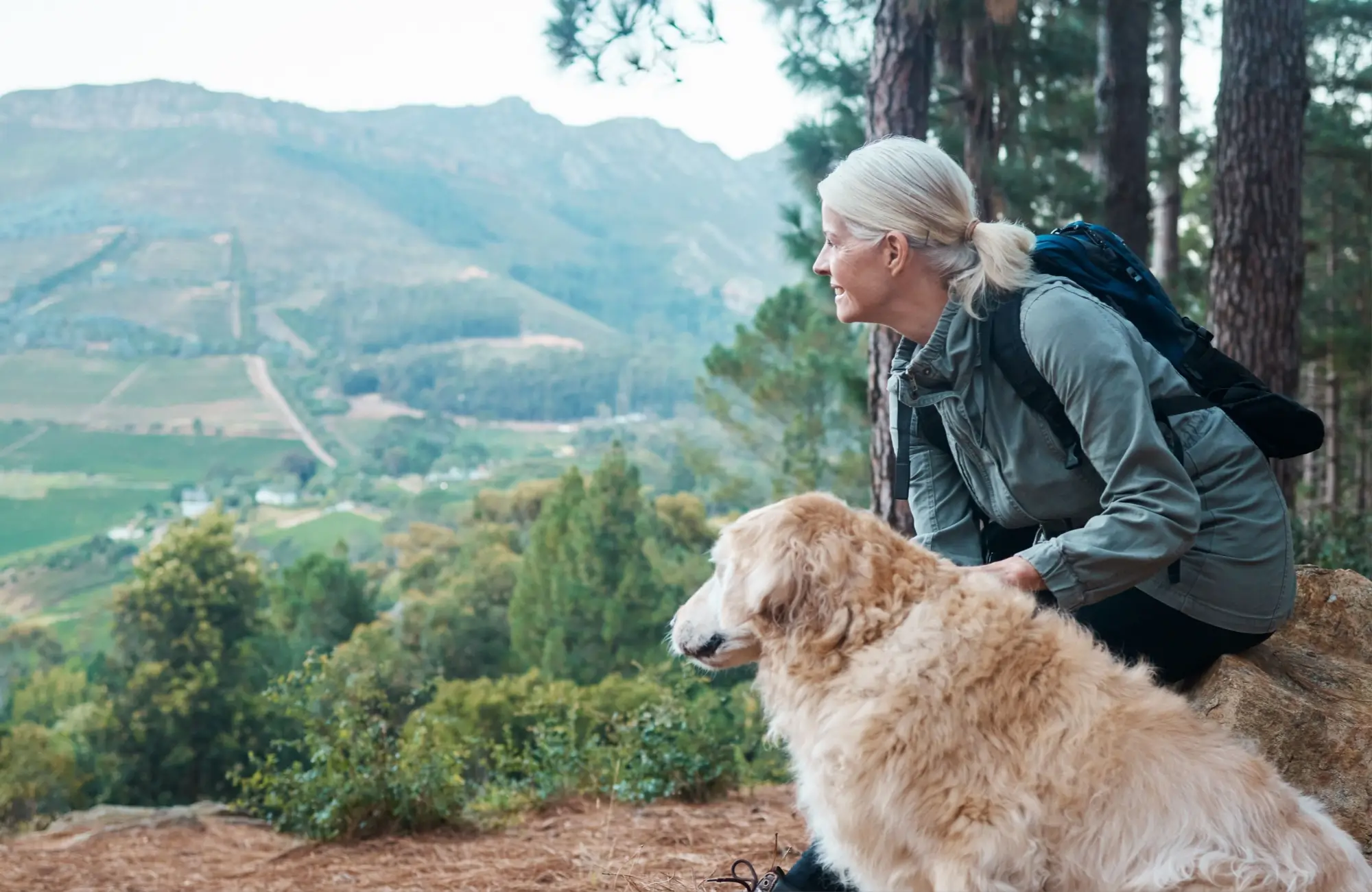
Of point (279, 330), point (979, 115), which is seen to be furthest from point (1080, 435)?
point (279, 330)

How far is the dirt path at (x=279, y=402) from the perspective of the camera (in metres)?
53.7

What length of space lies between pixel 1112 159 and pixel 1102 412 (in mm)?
8347

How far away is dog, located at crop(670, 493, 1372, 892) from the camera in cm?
224

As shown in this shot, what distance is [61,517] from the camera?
1763 inches

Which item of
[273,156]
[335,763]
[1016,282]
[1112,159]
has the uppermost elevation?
[273,156]

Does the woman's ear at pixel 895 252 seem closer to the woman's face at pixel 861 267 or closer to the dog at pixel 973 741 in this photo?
the woman's face at pixel 861 267

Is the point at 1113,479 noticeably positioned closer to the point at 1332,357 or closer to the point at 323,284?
the point at 1332,357

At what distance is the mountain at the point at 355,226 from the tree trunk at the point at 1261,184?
190ft

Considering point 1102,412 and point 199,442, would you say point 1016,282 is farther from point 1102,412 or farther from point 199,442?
point 199,442

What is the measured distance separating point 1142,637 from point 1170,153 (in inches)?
486

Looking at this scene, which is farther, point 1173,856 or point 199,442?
point 199,442

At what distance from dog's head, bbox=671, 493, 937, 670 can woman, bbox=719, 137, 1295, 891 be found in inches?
12.3

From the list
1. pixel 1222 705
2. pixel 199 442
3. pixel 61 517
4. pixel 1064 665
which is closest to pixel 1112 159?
pixel 1222 705

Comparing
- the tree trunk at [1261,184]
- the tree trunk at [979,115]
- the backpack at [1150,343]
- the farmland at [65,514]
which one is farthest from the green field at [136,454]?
the backpack at [1150,343]
